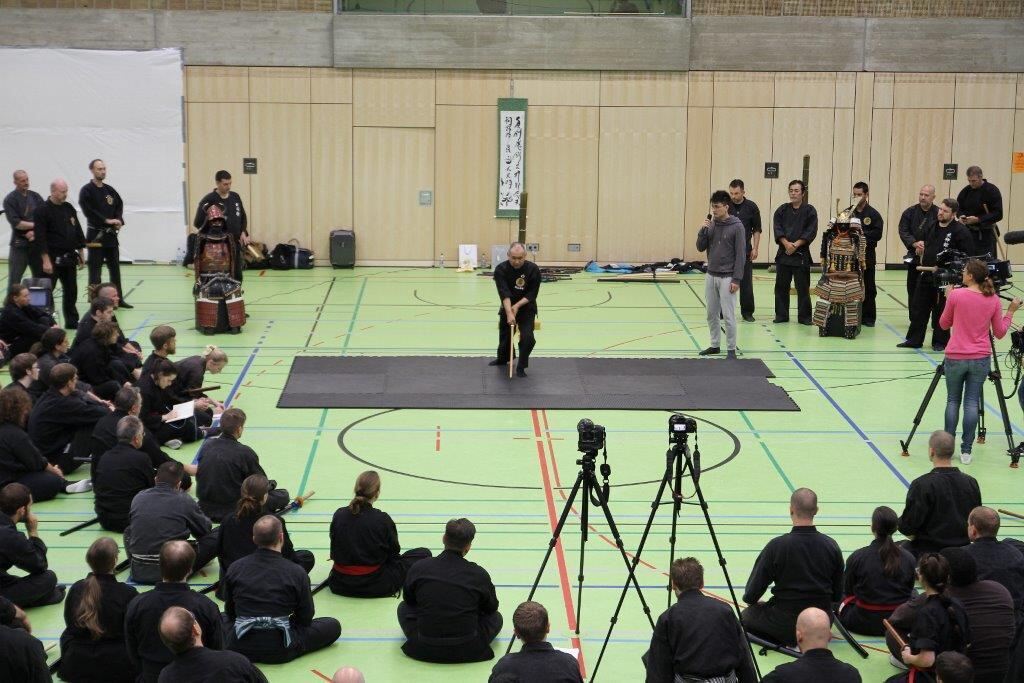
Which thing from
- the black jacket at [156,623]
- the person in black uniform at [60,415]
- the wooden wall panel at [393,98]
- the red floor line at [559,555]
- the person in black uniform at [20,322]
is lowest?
the red floor line at [559,555]

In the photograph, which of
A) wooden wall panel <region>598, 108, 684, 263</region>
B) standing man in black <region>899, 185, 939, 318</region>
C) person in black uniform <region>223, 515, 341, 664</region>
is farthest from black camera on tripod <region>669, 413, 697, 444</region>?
wooden wall panel <region>598, 108, 684, 263</region>

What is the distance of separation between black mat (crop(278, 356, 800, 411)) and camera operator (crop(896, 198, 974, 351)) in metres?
2.34

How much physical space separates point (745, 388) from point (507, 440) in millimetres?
3403

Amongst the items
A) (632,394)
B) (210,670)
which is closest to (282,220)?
(632,394)

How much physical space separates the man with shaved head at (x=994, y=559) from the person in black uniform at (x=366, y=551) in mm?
3643

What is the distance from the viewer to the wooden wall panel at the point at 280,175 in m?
23.8

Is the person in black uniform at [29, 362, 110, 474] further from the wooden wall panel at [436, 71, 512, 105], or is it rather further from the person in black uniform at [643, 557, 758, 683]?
the wooden wall panel at [436, 71, 512, 105]

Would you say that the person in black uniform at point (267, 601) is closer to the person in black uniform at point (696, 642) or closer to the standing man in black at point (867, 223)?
the person in black uniform at point (696, 642)

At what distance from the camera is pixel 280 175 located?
24.0 metres

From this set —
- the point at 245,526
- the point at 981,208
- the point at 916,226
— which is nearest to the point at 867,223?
the point at 916,226

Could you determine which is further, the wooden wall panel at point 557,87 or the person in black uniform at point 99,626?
the wooden wall panel at point 557,87

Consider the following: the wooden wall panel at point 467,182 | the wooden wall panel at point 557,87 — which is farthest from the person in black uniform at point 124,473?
the wooden wall panel at point 557,87

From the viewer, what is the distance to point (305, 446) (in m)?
12.9

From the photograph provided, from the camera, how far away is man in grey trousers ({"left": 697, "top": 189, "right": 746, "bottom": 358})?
1658 cm
